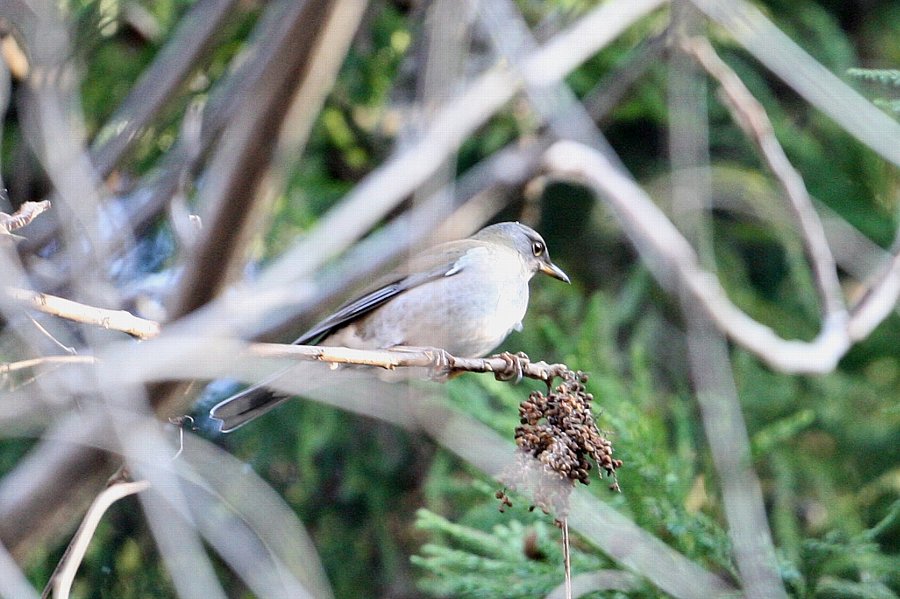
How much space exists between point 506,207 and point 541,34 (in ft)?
3.71

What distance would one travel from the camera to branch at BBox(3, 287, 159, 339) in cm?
216

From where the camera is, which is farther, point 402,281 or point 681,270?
point 681,270

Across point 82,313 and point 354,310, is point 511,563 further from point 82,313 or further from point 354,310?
point 82,313

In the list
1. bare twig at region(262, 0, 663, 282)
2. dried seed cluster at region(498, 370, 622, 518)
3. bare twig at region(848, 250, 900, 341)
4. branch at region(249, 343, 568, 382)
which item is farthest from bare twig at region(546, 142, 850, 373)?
dried seed cluster at region(498, 370, 622, 518)

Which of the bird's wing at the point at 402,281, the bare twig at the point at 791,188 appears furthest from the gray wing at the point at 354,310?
the bare twig at the point at 791,188

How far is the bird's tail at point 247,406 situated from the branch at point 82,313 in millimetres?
1571

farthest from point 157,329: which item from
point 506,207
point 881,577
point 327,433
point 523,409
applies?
point 506,207

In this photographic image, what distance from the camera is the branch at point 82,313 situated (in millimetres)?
2164

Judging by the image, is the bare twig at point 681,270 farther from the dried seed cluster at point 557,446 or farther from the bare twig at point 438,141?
the dried seed cluster at point 557,446

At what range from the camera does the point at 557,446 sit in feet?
8.37

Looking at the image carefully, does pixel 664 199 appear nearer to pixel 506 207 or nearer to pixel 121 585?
pixel 506 207

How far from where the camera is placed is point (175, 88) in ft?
18.1

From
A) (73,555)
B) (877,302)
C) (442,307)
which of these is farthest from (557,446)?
(877,302)

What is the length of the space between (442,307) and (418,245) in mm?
1513
